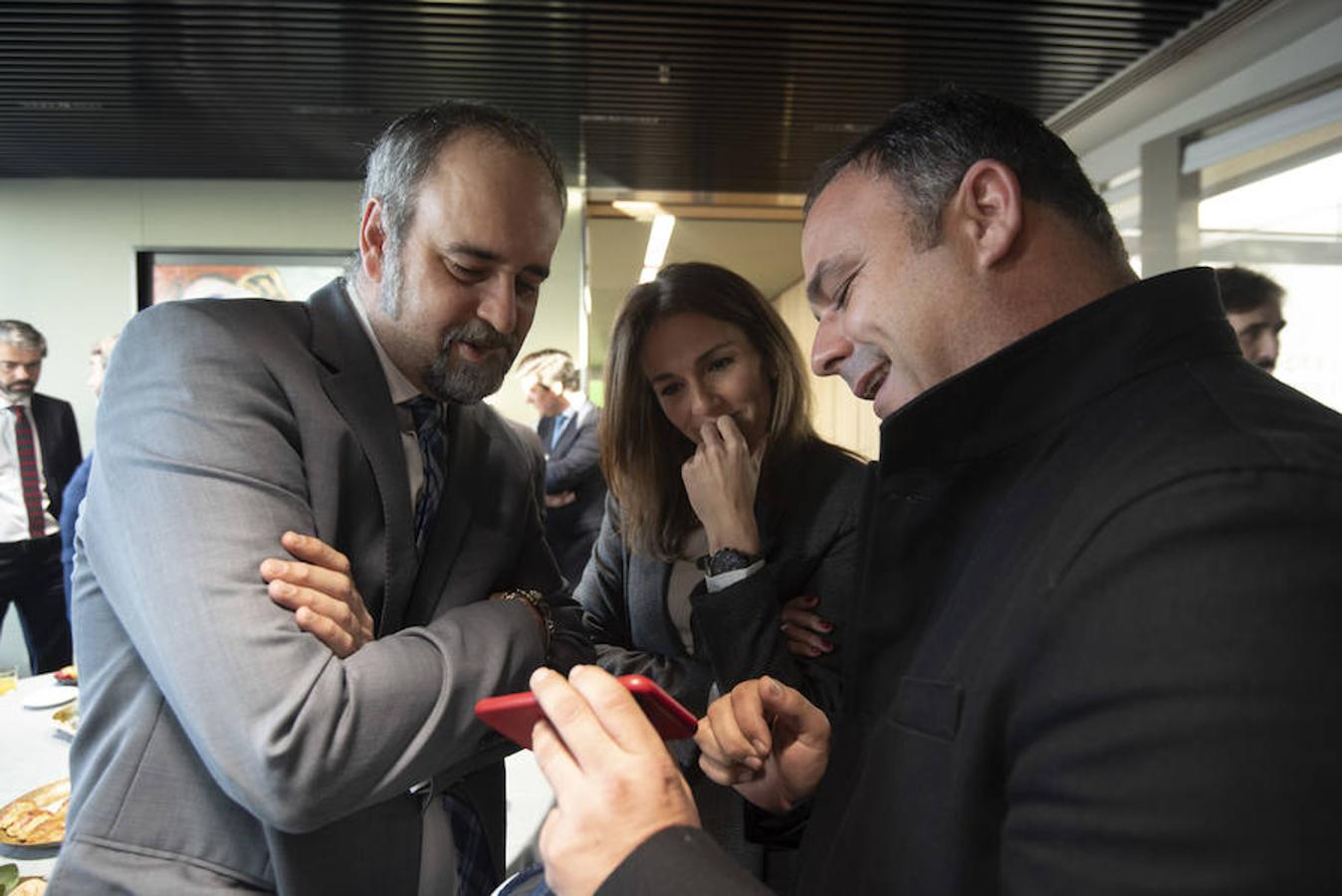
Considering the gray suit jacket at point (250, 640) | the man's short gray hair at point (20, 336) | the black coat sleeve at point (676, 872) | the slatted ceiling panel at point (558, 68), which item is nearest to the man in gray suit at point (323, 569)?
the gray suit jacket at point (250, 640)

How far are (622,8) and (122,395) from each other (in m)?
3.61

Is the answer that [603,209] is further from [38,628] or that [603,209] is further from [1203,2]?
[38,628]

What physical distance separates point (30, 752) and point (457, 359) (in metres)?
1.69

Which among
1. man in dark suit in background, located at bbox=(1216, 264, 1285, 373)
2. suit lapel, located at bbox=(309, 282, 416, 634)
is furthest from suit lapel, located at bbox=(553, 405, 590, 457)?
suit lapel, located at bbox=(309, 282, 416, 634)

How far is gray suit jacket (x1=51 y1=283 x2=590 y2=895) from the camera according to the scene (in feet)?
2.93

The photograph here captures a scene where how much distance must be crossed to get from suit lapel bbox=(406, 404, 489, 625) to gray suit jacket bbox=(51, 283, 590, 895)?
0.05 ft

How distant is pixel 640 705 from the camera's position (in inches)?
29.3

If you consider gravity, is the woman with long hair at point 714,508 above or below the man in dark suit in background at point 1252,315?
below

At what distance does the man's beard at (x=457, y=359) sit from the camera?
4.09 ft

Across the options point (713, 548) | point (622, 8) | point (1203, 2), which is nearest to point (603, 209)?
point (622, 8)

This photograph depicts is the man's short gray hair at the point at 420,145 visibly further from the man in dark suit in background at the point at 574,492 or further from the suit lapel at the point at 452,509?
the man in dark suit in background at the point at 574,492

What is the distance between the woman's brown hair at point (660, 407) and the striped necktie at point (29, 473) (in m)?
4.51

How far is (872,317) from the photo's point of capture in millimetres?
987

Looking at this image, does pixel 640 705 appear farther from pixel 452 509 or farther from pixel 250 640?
pixel 452 509
